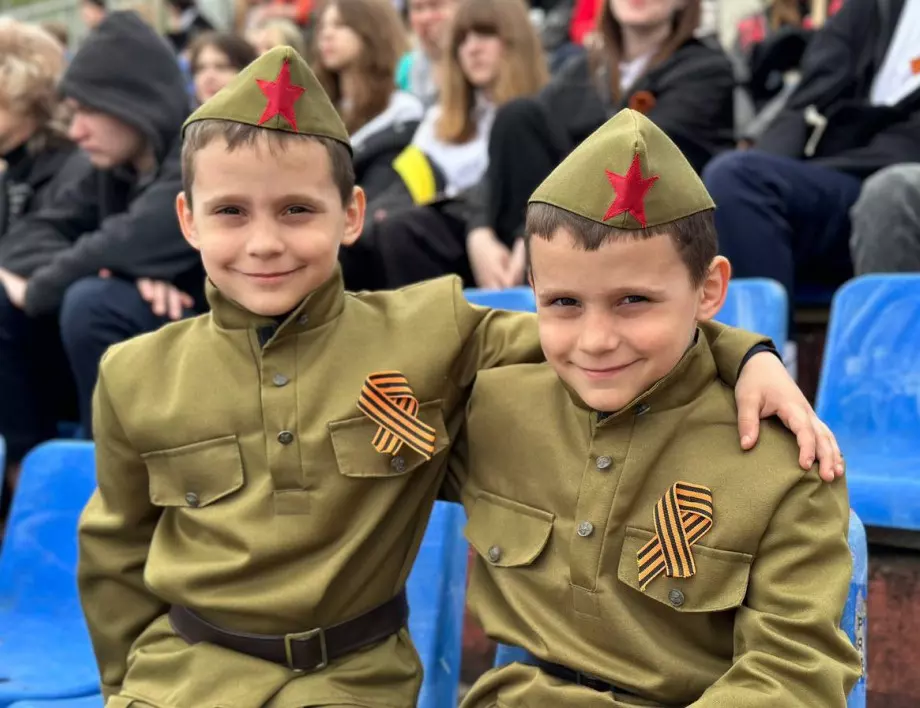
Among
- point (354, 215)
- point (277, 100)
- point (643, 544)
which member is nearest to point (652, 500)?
point (643, 544)

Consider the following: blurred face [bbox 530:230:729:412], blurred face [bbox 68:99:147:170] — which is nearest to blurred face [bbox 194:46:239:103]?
blurred face [bbox 68:99:147:170]

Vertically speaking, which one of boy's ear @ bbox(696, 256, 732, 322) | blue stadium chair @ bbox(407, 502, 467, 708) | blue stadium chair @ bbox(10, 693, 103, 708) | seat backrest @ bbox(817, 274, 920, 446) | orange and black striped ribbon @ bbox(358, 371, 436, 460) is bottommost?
blue stadium chair @ bbox(10, 693, 103, 708)

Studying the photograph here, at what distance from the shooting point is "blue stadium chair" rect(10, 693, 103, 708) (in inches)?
75.7

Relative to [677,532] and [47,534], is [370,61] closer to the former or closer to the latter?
[47,534]

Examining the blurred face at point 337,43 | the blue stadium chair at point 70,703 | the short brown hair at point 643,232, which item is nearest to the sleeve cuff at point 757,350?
the short brown hair at point 643,232

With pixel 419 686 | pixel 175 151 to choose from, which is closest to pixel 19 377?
pixel 175 151

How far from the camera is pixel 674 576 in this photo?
1399mm

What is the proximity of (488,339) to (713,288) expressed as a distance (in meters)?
0.41

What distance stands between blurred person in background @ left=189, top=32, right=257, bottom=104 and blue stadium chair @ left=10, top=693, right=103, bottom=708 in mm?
2561

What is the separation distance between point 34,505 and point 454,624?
1.01m

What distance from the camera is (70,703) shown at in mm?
1964

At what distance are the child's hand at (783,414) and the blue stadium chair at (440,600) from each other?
708 millimetres

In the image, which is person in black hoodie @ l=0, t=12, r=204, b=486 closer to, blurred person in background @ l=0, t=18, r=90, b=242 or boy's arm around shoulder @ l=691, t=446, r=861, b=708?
blurred person in background @ l=0, t=18, r=90, b=242

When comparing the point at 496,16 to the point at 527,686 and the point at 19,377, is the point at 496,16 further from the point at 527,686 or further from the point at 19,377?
the point at 527,686
